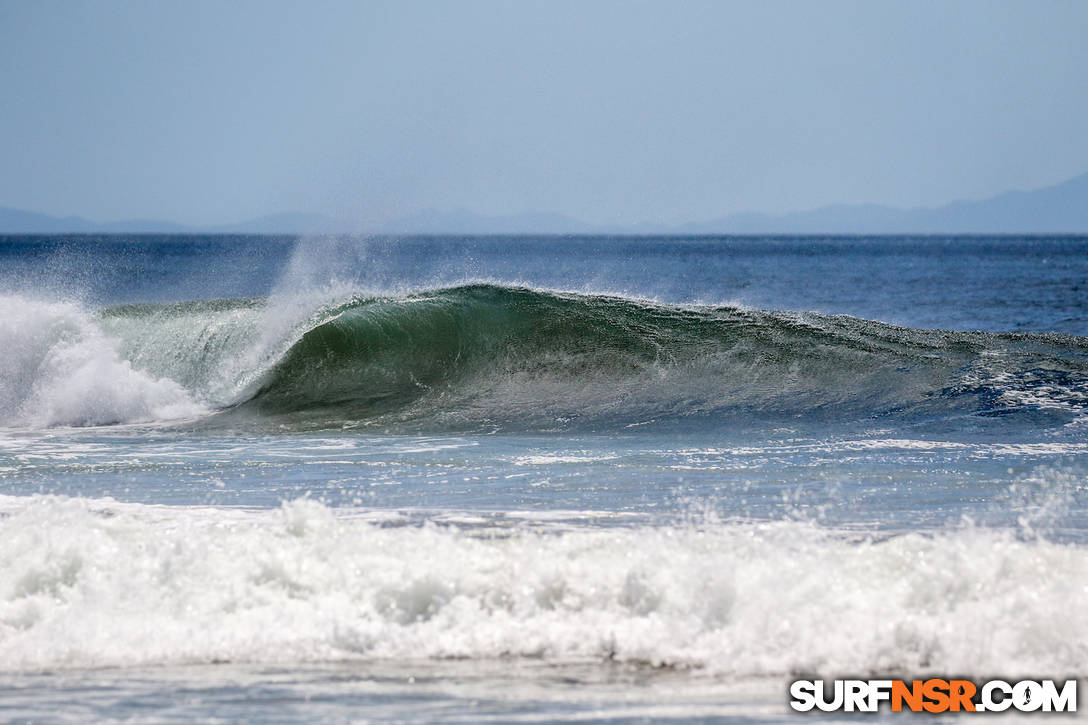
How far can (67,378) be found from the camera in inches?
524

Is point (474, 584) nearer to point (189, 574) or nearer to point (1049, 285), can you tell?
point (189, 574)

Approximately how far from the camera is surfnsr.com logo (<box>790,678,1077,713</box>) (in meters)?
4.05

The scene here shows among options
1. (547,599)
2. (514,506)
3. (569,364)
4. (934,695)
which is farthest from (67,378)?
(934,695)

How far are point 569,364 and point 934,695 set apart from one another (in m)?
10.00

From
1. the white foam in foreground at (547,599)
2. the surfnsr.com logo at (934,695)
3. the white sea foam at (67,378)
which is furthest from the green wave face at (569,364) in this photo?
the surfnsr.com logo at (934,695)

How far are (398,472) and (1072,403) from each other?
23.5 feet

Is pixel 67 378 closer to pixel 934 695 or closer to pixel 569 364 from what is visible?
pixel 569 364

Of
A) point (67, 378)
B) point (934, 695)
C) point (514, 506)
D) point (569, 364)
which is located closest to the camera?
point (934, 695)

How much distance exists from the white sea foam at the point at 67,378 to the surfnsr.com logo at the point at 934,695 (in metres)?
10.0

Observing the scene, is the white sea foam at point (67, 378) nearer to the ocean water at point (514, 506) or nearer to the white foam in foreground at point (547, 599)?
the ocean water at point (514, 506)

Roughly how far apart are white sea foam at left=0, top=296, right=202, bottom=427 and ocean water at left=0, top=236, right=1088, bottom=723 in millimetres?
48

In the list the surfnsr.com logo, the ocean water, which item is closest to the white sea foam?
the ocean water

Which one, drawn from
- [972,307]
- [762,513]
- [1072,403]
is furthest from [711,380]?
[972,307]

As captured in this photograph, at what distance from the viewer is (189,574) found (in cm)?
535
